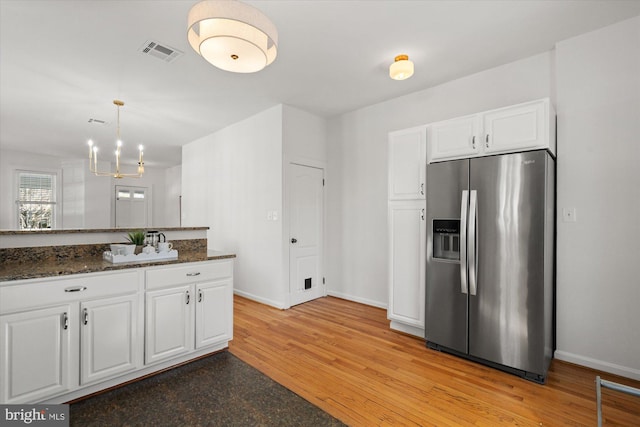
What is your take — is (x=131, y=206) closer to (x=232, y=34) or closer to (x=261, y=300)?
(x=261, y=300)

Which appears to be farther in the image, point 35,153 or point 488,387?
point 35,153

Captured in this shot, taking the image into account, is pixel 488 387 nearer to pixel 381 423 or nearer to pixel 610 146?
pixel 381 423

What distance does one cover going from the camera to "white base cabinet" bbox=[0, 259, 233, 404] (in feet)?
5.86

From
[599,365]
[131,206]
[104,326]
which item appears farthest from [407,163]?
[131,206]

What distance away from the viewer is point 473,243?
2531 millimetres

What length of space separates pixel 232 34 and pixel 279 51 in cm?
141

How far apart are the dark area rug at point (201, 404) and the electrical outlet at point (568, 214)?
8.25 ft

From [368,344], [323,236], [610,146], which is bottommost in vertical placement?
[368,344]

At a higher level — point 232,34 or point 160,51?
point 160,51

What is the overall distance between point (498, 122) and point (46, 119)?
6.28 metres

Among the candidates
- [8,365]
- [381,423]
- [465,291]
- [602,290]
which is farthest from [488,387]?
[8,365]

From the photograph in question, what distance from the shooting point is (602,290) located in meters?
2.46

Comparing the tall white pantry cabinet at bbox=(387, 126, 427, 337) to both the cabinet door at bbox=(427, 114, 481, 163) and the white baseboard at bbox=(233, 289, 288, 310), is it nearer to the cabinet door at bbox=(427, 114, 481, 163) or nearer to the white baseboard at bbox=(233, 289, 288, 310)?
the cabinet door at bbox=(427, 114, 481, 163)

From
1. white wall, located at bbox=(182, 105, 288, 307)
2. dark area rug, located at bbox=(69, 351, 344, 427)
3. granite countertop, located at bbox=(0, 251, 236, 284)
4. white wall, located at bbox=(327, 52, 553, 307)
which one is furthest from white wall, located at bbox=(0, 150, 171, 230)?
dark area rug, located at bbox=(69, 351, 344, 427)
